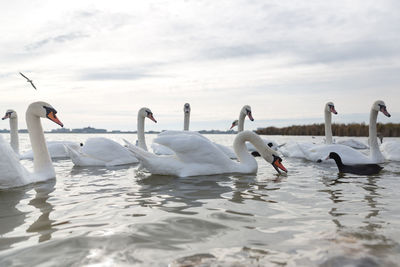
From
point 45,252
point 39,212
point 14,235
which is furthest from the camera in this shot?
point 39,212

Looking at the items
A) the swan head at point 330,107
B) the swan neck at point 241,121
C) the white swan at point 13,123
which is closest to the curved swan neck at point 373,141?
the swan head at point 330,107

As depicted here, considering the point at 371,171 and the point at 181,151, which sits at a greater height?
the point at 181,151

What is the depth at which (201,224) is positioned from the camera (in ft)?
11.6

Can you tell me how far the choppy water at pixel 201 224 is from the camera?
105 inches

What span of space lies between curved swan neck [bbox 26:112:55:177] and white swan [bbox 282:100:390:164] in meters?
6.92

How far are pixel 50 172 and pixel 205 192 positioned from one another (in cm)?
289

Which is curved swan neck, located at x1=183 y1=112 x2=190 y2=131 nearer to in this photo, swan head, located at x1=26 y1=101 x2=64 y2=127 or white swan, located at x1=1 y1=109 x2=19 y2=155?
white swan, located at x1=1 y1=109 x2=19 y2=155

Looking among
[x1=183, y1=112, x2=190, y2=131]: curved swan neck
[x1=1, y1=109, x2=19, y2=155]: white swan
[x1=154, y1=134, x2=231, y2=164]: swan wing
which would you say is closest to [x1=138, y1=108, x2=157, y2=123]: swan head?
[x1=183, y1=112, x2=190, y2=131]: curved swan neck

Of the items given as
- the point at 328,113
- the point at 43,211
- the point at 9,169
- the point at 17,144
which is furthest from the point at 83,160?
the point at 328,113

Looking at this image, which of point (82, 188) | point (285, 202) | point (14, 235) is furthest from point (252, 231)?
point (82, 188)

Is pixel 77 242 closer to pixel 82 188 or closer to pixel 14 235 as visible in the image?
pixel 14 235

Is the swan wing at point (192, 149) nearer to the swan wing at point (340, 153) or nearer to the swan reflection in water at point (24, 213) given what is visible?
the swan reflection in water at point (24, 213)

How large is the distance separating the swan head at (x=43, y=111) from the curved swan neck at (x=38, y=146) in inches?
3.0

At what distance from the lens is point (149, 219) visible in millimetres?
3717
